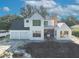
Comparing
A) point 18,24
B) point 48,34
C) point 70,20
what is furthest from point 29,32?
point 70,20

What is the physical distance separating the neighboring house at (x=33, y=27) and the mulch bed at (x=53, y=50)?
182 mm

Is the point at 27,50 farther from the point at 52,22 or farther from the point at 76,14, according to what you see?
the point at 76,14

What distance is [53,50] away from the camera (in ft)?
29.4

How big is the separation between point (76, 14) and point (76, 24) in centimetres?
23

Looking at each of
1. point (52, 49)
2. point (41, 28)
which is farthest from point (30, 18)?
point (52, 49)

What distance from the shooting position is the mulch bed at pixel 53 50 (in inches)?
351

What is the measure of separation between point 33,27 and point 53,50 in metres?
0.71

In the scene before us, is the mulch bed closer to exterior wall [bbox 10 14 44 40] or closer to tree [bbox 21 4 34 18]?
exterior wall [bbox 10 14 44 40]

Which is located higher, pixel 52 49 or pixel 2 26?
pixel 2 26

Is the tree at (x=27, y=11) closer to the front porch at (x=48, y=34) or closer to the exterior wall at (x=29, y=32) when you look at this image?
the exterior wall at (x=29, y=32)

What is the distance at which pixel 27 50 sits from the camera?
887cm

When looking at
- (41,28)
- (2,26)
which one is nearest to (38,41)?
(41,28)

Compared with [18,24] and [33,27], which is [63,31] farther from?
[18,24]

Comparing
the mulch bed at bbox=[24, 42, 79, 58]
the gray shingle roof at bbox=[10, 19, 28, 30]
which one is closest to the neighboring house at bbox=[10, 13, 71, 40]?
the gray shingle roof at bbox=[10, 19, 28, 30]
